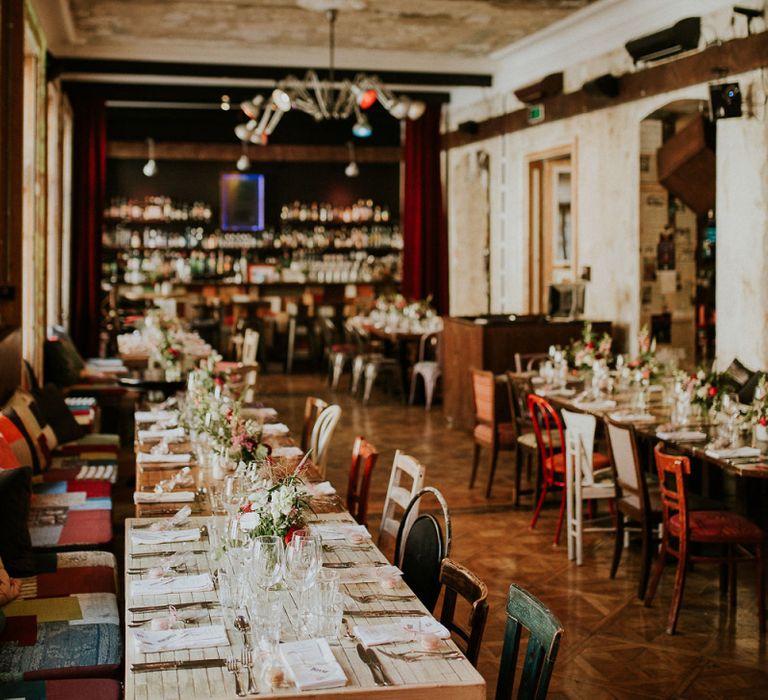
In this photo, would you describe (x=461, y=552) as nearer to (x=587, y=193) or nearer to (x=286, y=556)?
(x=286, y=556)

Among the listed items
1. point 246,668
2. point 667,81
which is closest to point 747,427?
point 246,668

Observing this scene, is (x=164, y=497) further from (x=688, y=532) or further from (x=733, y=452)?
(x=733, y=452)

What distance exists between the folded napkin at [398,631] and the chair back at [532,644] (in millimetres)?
199

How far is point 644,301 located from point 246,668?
28.5 feet

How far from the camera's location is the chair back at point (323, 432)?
5.75 metres

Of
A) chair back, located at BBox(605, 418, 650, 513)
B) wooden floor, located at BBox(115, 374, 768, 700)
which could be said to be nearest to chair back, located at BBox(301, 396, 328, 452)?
wooden floor, located at BBox(115, 374, 768, 700)

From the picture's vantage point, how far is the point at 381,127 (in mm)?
17422

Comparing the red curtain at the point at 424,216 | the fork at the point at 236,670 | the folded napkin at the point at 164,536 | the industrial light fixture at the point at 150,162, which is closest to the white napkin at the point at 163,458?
the folded napkin at the point at 164,536

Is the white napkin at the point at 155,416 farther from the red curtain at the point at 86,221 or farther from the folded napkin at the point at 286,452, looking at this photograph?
the red curtain at the point at 86,221

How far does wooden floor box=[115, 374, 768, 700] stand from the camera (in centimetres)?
438

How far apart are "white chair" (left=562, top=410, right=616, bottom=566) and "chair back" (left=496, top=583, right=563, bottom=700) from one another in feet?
10.4

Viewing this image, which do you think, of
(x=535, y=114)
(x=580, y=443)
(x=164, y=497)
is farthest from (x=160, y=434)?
(x=535, y=114)

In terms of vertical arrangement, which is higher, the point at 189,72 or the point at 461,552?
the point at 189,72

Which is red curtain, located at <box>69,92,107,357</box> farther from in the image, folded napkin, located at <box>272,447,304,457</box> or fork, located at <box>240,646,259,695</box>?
fork, located at <box>240,646,259,695</box>
